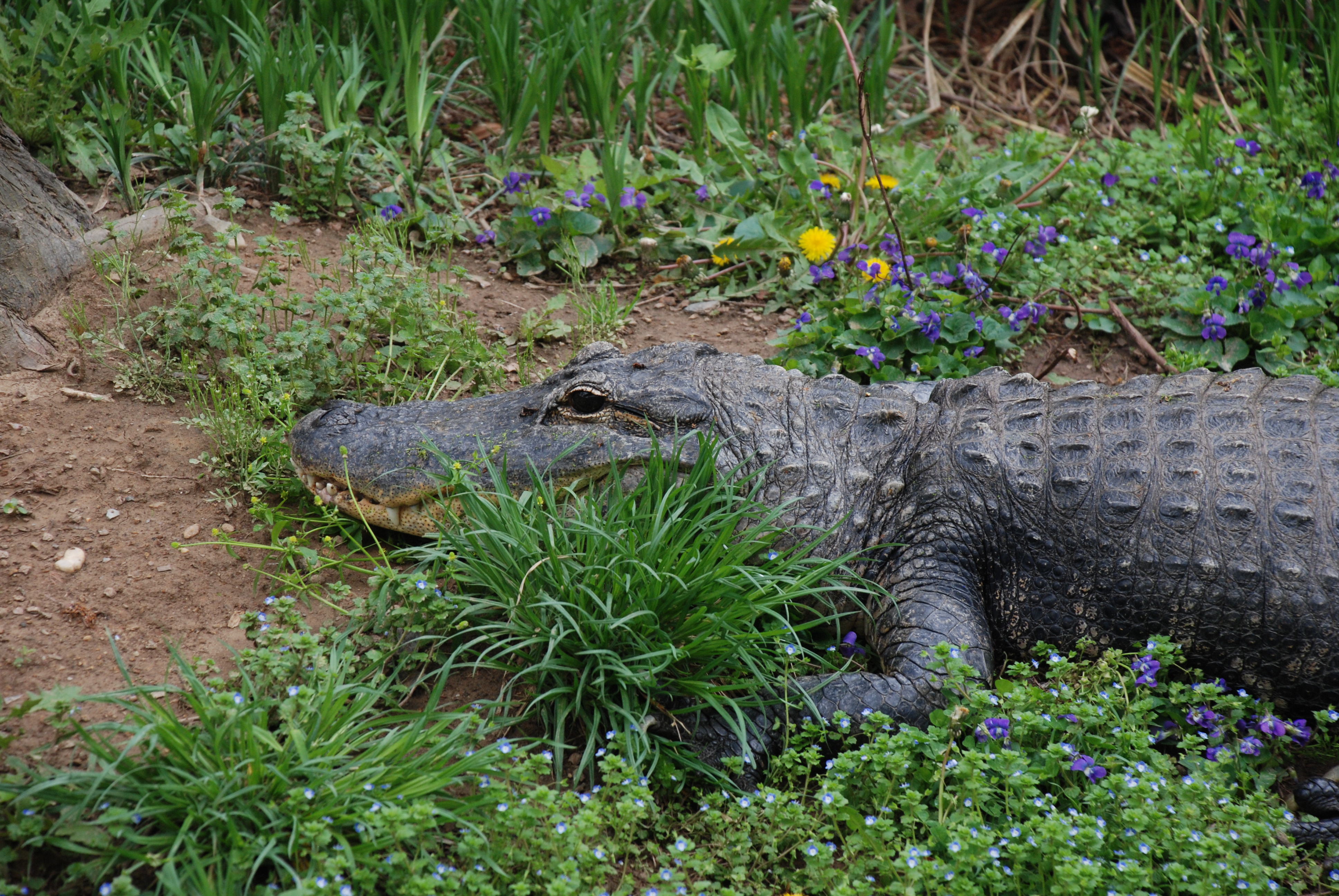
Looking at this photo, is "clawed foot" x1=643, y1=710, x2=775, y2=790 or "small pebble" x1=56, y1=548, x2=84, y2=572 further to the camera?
"small pebble" x1=56, y1=548, x2=84, y2=572

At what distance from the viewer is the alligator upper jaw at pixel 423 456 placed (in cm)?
330

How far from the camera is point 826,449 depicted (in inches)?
135

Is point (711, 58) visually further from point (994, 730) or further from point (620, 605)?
point (994, 730)

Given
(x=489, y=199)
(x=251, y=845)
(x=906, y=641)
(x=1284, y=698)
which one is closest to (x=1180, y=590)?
(x=1284, y=698)

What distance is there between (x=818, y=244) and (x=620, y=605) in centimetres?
280

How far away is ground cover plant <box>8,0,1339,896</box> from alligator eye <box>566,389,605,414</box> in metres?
0.34

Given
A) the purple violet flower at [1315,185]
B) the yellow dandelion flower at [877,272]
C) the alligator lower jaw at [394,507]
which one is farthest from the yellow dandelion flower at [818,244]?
the purple violet flower at [1315,185]

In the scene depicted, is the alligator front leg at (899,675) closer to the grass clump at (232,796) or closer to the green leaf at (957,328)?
the grass clump at (232,796)

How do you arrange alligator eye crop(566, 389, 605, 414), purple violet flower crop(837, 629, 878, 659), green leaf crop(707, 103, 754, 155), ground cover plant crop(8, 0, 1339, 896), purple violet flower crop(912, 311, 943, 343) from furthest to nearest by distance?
green leaf crop(707, 103, 754, 155), purple violet flower crop(912, 311, 943, 343), alligator eye crop(566, 389, 605, 414), purple violet flower crop(837, 629, 878, 659), ground cover plant crop(8, 0, 1339, 896)

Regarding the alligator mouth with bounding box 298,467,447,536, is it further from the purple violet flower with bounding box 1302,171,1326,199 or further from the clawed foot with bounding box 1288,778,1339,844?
the purple violet flower with bounding box 1302,171,1326,199

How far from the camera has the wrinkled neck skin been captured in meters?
3.32

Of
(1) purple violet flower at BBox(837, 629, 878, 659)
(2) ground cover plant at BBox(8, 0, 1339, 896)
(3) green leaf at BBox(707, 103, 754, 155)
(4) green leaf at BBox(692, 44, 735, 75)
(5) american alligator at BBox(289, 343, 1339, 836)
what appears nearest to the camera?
(2) ground cover plant at BBox(8, 0, 1339, 896)

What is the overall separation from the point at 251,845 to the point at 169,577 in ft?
4.26

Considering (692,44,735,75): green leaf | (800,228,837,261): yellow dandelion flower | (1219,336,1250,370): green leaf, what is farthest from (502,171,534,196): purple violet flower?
(1219,336,1250,370): green leaf
